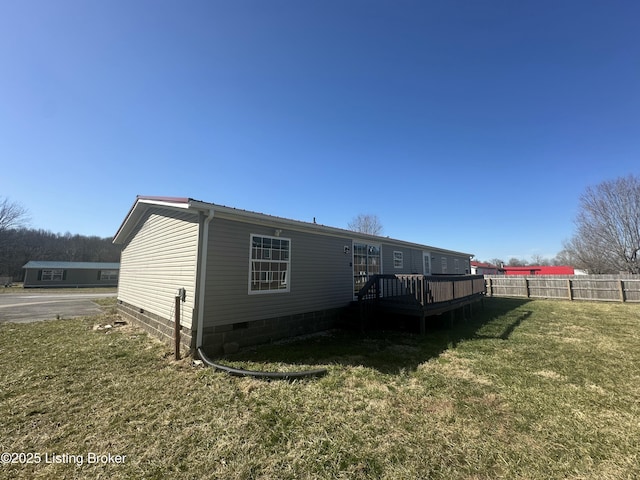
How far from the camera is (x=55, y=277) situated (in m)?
31.7

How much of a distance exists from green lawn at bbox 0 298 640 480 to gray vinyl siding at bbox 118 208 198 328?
1.35m

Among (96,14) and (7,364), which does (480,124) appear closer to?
(96,14)

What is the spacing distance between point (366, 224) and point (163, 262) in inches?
1152

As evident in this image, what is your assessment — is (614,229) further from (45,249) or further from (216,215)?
(45,249)

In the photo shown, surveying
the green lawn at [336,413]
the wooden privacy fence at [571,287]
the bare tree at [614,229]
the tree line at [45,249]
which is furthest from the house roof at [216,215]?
the tree line at [45,249]

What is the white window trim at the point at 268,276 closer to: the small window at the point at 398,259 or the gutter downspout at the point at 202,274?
the gutter downspout at the point at 202,274

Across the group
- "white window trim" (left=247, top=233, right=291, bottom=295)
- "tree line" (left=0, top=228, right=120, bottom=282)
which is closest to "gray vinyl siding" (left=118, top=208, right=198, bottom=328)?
"white window trim" (left=247, top=233, right=291, bottom=295)

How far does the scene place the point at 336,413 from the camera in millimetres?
3424

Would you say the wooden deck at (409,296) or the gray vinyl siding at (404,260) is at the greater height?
the gray vinyl siding at (404,260)

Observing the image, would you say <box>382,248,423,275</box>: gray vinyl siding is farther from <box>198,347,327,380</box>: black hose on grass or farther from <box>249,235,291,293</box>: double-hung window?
<box>198,347,327,380</box>: black hose on grass

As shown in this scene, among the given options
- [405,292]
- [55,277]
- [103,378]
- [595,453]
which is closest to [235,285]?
[103,378]

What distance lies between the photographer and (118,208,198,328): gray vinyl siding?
6.01 m

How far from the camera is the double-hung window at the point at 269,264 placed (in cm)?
672

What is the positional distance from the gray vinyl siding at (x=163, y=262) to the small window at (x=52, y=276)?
30715 millimetres
